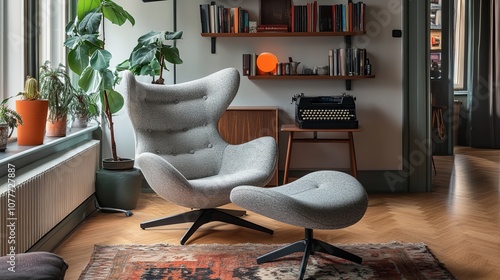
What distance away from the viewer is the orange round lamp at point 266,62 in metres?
5.79

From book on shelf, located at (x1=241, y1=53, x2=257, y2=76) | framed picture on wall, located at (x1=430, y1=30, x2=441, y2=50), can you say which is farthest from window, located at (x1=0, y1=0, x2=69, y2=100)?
framed picture on wall, located at (x1=430, y1=30, x2=441, y2=50)

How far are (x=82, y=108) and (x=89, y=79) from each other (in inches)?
10.1

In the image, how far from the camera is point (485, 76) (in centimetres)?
941

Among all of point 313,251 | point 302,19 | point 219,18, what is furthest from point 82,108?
point 313,251

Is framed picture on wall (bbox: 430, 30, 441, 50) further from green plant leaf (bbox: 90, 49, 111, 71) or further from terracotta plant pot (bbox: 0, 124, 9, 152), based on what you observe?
terracotta plant pot (bbox: 0, 124, 9, 152)

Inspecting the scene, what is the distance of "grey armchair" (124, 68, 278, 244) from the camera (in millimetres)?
4363

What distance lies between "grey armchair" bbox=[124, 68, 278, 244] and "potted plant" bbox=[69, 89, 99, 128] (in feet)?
2.12

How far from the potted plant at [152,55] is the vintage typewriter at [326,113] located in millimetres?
1094

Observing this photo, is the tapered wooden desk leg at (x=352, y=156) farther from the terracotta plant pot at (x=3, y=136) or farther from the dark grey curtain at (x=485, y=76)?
the dark grey curtain at (x=485, y=76)

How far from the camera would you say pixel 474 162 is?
8102mm

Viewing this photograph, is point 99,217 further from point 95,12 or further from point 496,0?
point 496,0

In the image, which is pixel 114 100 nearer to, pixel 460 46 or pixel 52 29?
pixel 52 29

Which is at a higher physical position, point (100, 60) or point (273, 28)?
point (273, 28)

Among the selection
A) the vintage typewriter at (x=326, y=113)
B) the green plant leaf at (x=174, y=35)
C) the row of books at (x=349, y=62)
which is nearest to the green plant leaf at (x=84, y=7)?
the green plant leaf at (x=174, y=35)
